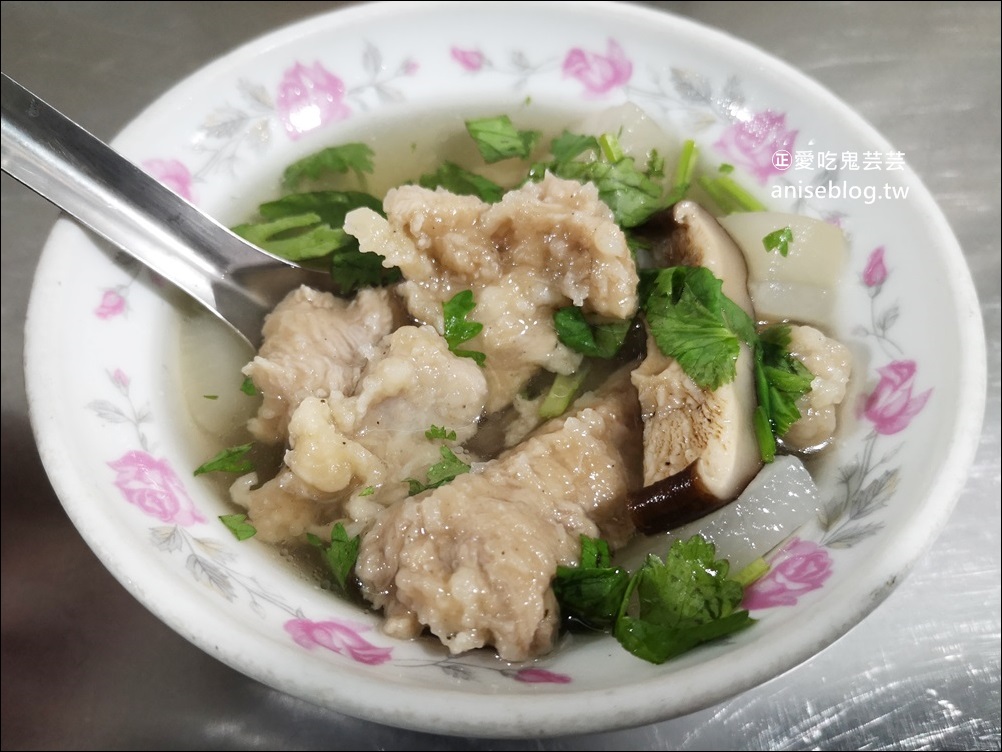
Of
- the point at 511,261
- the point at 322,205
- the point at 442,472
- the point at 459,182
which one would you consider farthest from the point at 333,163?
the point at 442,472

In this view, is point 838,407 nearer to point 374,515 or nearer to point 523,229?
point 523,229

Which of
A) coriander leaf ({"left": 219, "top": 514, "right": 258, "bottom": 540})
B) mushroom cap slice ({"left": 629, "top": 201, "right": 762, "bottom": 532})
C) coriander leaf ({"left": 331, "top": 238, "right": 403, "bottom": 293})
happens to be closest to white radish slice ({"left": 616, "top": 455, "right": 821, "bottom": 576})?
mushroom cap slice ({"left": 629, "top": 201, "right": 762, "bottom": 532})

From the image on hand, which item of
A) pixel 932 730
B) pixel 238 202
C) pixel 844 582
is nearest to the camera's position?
pixel 844 582

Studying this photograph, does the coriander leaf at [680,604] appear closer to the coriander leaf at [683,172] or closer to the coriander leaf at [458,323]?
the coriander leaf at [458,323]

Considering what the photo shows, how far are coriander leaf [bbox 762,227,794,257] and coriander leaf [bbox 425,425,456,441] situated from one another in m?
1.04

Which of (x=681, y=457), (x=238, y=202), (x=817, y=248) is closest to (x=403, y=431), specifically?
(x=681, y=457)

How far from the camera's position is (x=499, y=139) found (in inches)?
91.7

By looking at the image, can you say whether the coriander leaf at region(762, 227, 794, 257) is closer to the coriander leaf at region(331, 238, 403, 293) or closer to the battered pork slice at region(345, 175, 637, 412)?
the battered pork slice at region(345, 175, 637, 412)

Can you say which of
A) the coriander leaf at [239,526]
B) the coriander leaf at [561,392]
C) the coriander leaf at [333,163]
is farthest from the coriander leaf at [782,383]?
the coriander leaf at [333,163]

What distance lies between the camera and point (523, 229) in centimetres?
185

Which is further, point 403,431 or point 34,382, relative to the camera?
point 403,431

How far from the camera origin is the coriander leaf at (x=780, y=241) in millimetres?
1927

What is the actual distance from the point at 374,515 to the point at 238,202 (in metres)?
1.22

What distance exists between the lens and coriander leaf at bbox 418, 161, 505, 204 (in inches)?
90.2
